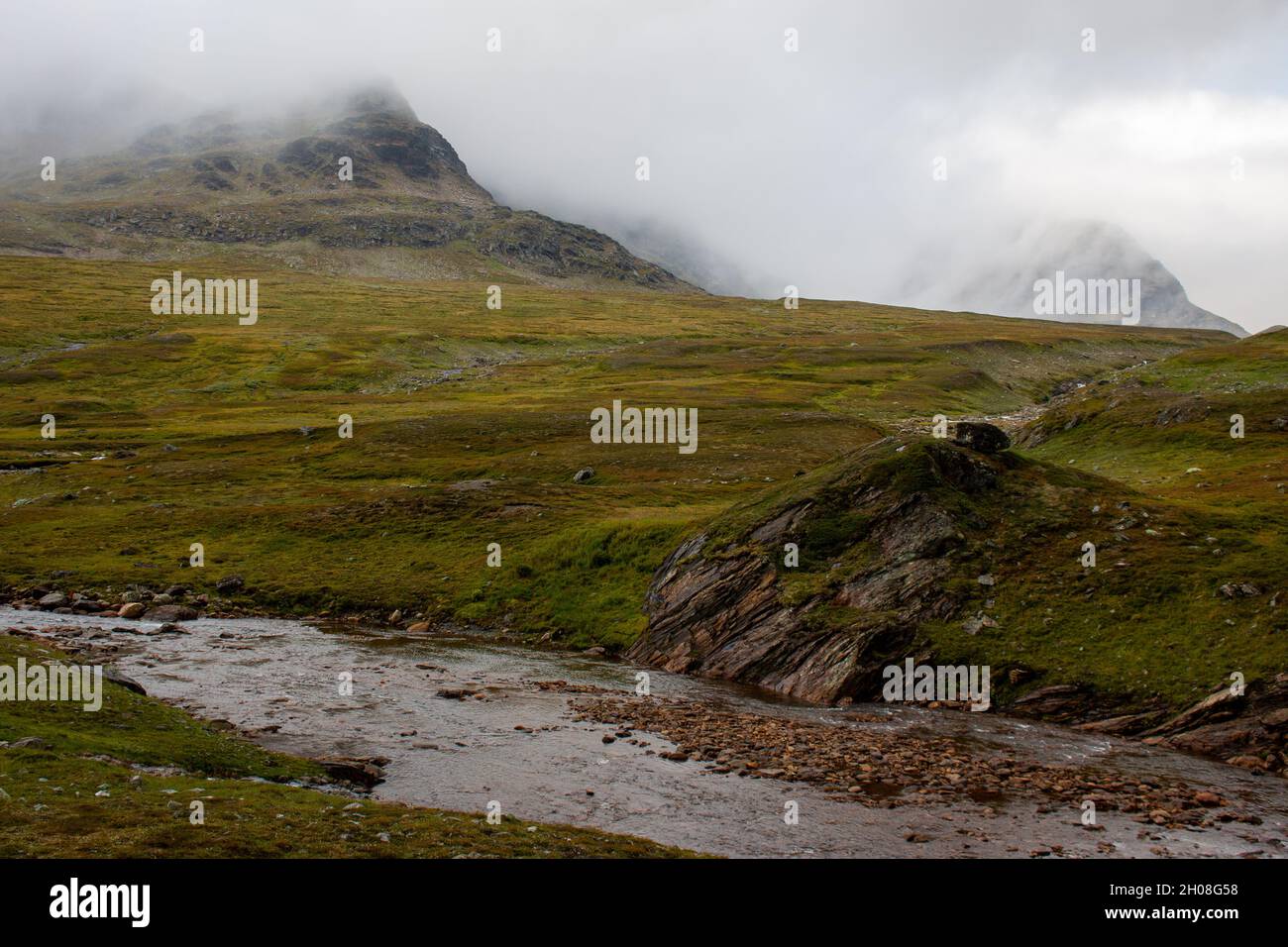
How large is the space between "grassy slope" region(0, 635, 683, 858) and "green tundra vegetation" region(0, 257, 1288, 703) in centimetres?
2554

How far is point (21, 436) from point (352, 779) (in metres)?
100

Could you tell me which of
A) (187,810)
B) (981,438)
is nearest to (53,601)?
(187,810)

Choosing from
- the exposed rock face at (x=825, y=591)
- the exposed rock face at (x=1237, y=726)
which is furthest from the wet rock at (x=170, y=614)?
the exposed rock face at (x=1237, y=726)

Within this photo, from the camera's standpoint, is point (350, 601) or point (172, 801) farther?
point (350, 601)

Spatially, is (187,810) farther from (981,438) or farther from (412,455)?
(412,455)

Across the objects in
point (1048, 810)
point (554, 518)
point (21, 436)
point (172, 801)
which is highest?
point (21, 436)

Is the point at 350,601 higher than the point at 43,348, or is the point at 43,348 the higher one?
the point at 43,348

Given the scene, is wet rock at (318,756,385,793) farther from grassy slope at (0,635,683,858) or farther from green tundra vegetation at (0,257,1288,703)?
green tundra vegetation at (0,257,1288,703)

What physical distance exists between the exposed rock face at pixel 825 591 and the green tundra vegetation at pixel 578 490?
8.22 ft

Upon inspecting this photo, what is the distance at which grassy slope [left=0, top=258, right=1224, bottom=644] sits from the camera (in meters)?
59.7
